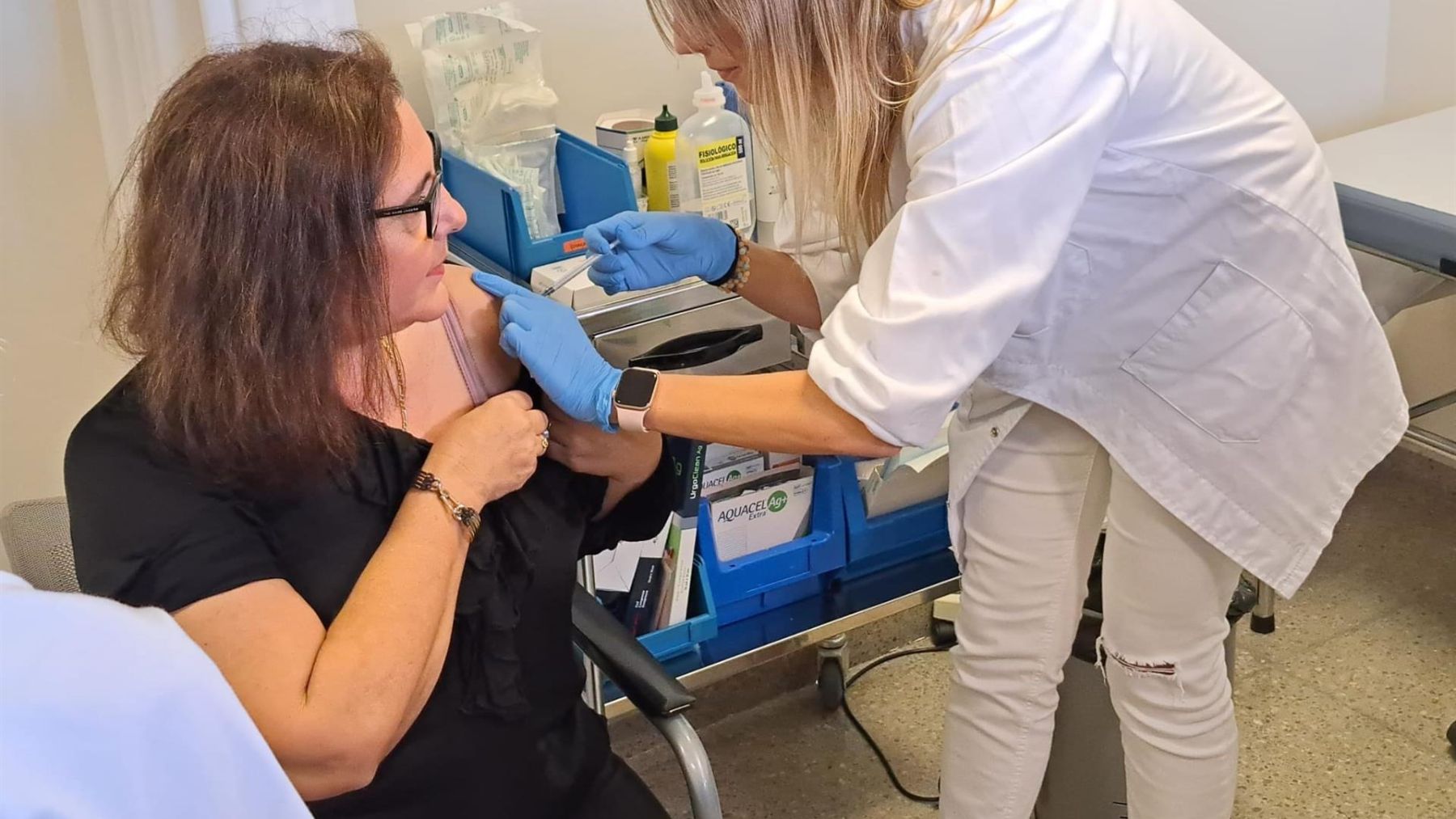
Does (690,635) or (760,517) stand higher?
(760,517)

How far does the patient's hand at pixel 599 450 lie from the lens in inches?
49.4

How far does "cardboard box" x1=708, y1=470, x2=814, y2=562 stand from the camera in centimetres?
179

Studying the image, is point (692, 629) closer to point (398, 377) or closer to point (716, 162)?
point (716, 162)

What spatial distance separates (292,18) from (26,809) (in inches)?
42.4

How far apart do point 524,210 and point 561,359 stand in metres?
0.53

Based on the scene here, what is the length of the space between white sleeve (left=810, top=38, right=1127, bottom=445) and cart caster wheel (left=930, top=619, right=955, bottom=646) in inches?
49.0

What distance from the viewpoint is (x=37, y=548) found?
121cm

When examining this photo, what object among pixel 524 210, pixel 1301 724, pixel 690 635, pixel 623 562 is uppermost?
pixel 524 210

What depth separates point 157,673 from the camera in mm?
562

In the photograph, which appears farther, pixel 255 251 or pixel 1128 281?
pixel 1128 281

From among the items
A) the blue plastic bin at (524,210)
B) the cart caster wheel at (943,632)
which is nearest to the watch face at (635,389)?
the blue plastic bin at (524,210)

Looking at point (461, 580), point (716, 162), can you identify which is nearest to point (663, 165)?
point (716, 162)

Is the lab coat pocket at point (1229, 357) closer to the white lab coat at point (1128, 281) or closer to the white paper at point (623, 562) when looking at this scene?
the white lab coat at point (1128, 281)

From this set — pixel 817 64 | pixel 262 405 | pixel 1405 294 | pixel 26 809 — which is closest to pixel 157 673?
pixel 26 809
